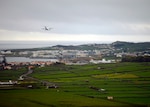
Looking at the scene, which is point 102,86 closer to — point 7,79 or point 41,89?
point 41,89

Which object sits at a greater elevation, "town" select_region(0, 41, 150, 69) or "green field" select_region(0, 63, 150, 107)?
"town" select_region(0, 41, 150, 69)

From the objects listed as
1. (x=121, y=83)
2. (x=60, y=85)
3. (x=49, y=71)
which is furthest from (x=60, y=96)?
(x=49, y=71)

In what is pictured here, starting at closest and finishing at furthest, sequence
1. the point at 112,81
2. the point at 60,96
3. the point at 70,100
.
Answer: the point at 70,100 < the point at 60,96 < the point at 112,81

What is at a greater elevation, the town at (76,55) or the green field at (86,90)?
the town at (76,55)

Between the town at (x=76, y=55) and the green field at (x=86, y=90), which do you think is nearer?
the green field at (x=86, y=90)

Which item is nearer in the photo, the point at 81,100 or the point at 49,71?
the point at 81,100

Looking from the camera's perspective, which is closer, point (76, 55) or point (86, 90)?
point (86, 90)

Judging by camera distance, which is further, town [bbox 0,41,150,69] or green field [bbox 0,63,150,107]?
town [bbox 0,41,150,69]

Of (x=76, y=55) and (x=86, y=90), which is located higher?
(x=76, y=55)
